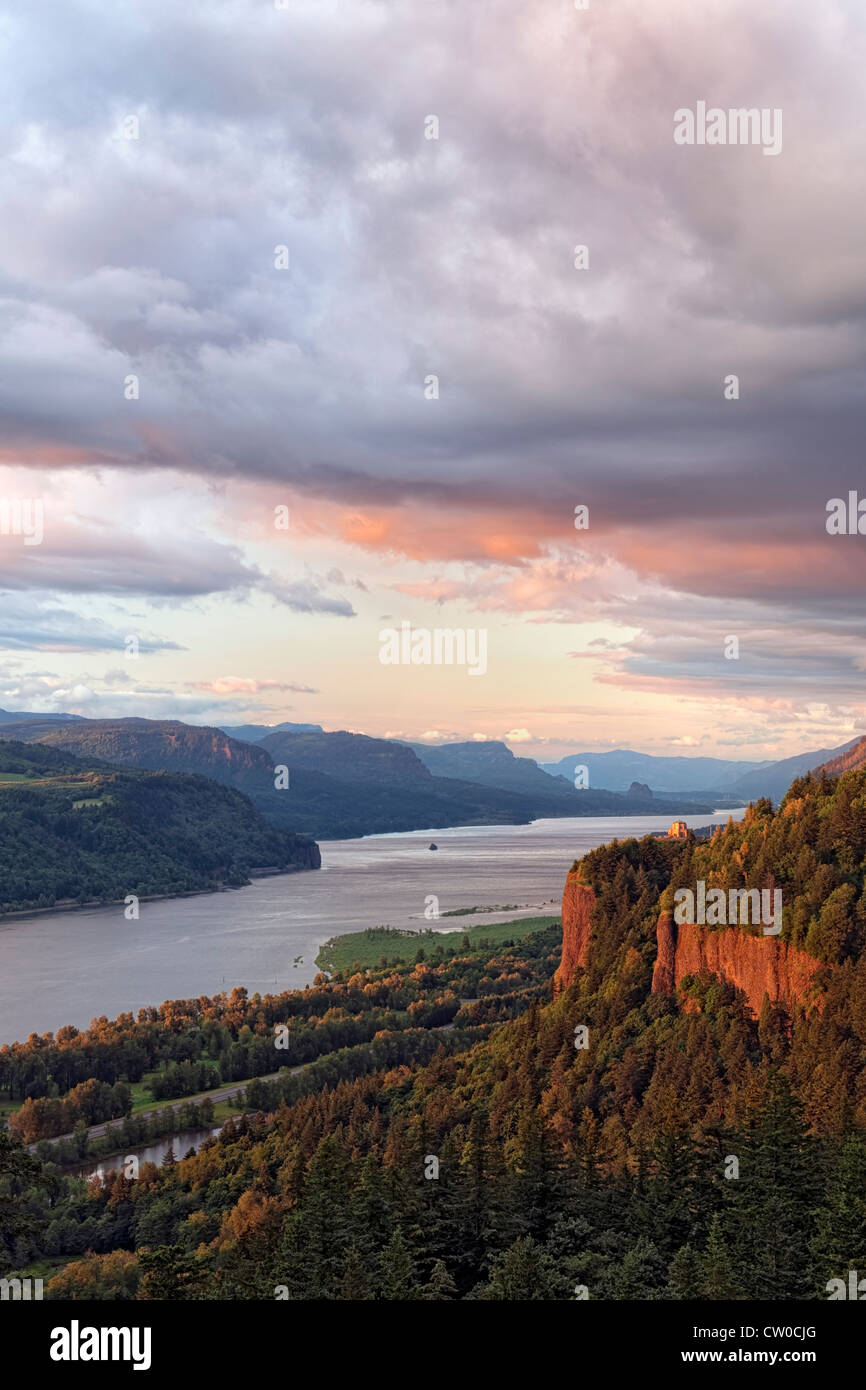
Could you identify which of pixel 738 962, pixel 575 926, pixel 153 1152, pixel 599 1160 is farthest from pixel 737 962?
pixel 153 1152

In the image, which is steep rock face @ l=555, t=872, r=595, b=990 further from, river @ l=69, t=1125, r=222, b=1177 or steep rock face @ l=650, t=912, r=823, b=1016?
river @ l=69, t=1125, r=222, b=1177

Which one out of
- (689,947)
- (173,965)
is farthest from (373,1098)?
(173,965)

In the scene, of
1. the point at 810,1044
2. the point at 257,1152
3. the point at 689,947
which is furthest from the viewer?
the point at 257,1152

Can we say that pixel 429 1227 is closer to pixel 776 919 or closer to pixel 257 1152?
pixel 776 919

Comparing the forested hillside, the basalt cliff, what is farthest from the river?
the basalt cliff

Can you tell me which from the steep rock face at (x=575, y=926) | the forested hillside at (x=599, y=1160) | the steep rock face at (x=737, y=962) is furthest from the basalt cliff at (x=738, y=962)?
the steep rock face at (x=575, y=926)

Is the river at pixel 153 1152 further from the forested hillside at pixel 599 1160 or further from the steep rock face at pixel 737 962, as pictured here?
the steep rock face at pixel 737 962
